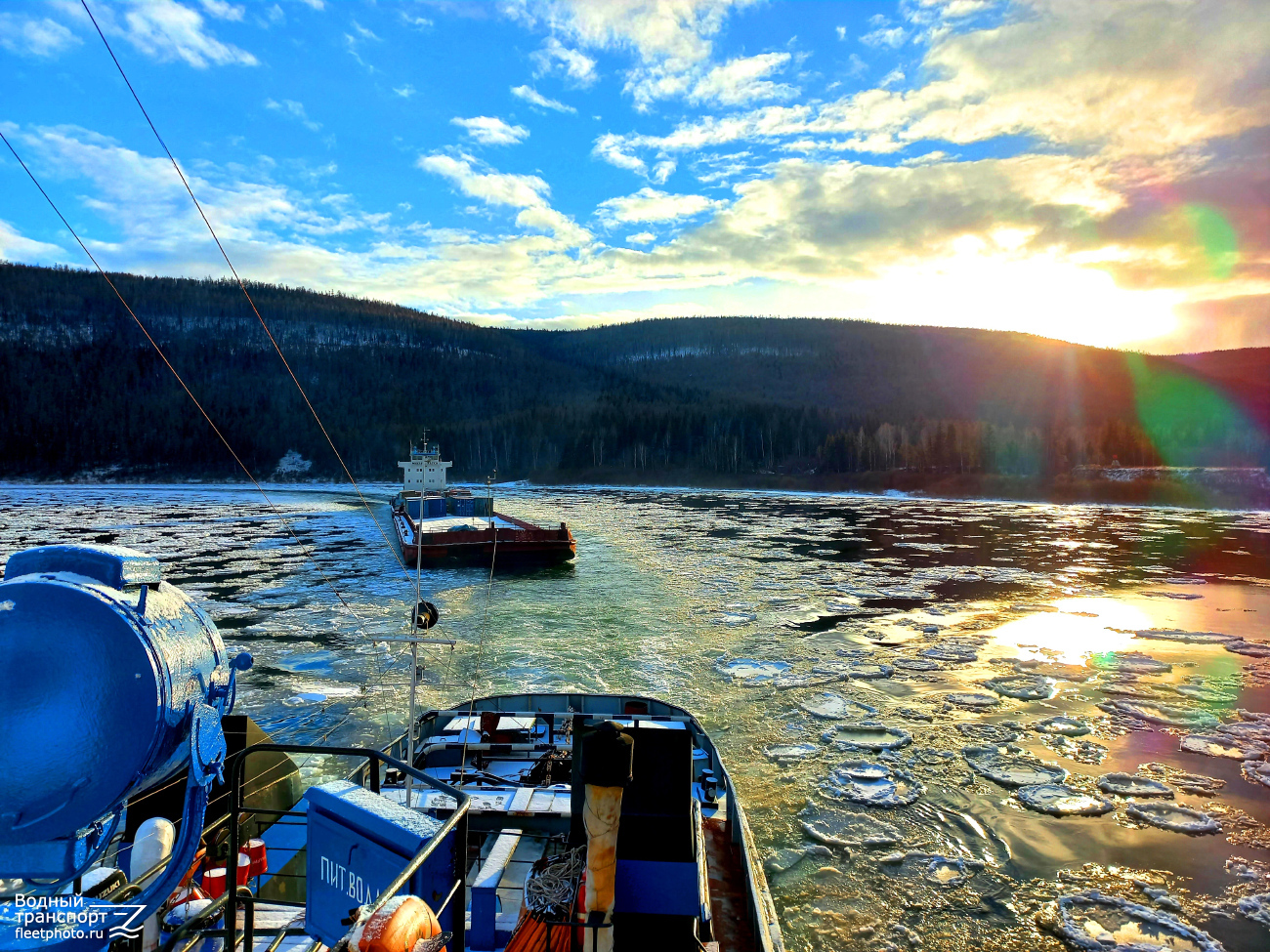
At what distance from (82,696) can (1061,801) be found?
608 inches

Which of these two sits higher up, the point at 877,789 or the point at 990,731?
the point at 990,731

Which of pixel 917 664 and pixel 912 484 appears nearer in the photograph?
pixel 917 664

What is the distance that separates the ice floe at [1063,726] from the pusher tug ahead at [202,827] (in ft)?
37.9

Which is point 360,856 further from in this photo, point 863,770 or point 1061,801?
point 1061,801

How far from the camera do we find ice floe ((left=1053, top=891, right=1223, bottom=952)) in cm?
944

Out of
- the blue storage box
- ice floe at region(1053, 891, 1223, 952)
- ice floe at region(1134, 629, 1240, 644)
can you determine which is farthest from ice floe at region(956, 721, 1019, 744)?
the blue storage box

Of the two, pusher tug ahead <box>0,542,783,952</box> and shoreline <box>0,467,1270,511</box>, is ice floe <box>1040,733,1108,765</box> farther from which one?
shoreline <box>0,467,1270,511</box>

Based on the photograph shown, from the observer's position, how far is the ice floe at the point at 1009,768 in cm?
1423

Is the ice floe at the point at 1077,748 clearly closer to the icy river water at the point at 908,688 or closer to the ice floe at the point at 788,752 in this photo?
the icy river water at the point at 908,688

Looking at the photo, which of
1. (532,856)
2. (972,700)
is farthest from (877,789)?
(532,856)

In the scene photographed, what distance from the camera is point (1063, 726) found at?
1705cm

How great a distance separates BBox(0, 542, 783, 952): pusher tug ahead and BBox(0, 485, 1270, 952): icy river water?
161 inches

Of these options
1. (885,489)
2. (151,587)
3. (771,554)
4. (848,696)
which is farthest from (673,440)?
(151,587)

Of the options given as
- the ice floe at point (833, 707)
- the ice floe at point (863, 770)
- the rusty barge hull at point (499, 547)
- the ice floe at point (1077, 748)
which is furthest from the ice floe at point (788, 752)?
the rusty barge hull at point (499, 547)
